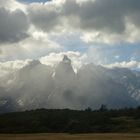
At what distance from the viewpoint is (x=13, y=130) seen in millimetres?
195500

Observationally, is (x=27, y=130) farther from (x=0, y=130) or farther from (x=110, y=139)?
(x=110, y=139)

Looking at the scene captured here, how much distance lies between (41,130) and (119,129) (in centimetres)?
3895

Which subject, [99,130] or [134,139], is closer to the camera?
[134,139]

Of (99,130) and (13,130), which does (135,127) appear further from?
(13,130)

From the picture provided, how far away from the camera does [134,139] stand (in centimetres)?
11644

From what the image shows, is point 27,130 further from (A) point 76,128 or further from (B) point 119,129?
(B) point 119,129

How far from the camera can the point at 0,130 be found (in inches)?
7736

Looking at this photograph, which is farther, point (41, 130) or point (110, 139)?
point (41, 130)

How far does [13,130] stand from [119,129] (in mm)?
52796

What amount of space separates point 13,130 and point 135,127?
6142 cm

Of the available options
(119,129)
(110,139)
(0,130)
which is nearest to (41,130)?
(0,130)

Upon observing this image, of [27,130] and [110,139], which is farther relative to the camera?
[27,130]

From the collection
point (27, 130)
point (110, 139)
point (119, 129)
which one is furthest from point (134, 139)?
point (27, 130)

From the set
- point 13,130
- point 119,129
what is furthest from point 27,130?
point 119,129
